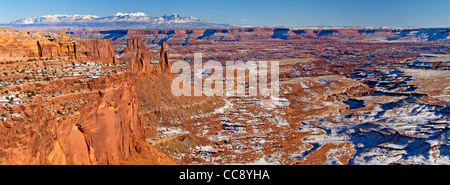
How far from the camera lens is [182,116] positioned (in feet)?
144

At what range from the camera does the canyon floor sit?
599 inches

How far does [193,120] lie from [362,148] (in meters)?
22.1

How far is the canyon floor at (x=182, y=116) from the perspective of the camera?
1523cm
